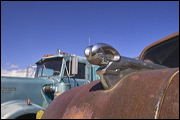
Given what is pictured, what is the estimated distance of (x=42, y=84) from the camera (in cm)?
545

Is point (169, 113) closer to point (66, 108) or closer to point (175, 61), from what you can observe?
point (66, 108)

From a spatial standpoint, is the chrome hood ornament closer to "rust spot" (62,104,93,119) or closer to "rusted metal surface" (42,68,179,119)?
"rusted metal surface" (42,68,179,119)

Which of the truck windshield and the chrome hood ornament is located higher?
the chrome hood ornament

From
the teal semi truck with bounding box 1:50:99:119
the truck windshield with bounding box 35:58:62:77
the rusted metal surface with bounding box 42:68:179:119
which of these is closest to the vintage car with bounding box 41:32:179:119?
the rusted metal surface with bounding box 42:68:179:119

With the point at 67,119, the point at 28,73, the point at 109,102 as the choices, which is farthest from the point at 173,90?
the point at 28,73

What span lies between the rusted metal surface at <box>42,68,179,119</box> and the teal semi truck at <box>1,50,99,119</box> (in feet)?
11.7

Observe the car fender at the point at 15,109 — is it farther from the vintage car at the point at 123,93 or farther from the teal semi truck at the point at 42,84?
the vintage car at the point at 123,93

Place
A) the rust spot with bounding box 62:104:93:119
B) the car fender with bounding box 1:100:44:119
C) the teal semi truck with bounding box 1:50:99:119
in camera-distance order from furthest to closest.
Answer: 1. the teal semi truck with bounding box 1:50:99:119
2. the car fender with bounding box 1:100:44:119
3. the rust spot with bounding box 62:104:93:119

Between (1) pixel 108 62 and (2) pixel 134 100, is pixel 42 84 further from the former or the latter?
(2) pixel 134 100

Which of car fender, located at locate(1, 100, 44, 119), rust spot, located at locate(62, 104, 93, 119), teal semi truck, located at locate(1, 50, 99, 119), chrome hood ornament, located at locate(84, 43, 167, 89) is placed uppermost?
chrome hood ornament, located at locate(84, 43, 167, 89)

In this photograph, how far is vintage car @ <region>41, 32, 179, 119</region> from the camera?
771 mm

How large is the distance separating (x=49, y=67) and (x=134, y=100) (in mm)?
5345

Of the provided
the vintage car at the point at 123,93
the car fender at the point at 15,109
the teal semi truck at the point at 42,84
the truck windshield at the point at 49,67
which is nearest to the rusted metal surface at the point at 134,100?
the vintage car at the point at 123,93

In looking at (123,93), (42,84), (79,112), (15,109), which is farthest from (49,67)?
(123,93)
